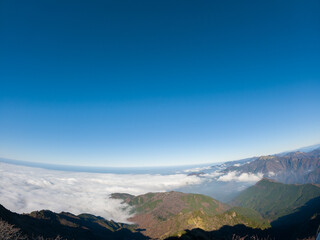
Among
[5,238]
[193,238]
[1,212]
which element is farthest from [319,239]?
[1,212]

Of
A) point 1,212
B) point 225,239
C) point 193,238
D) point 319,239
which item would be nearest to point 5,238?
point 319,239

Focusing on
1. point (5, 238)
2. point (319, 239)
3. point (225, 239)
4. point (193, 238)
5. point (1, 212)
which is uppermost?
point (319, 239)

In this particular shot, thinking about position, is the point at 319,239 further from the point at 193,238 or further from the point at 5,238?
the point at 193,238

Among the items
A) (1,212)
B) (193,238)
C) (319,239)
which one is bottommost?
(193,238)

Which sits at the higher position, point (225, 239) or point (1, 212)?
point (1, 212)

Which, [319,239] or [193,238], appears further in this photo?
[193,238]

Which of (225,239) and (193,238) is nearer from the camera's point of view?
(193,238)

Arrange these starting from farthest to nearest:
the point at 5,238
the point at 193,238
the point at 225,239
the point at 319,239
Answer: the point at 225,239, the point at 193,238, the point at 5,238, the point at 319,239

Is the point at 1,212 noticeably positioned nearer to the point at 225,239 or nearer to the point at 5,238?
the point at 5,238

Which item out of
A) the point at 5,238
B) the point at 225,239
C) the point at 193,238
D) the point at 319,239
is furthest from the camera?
the point at 225,239
